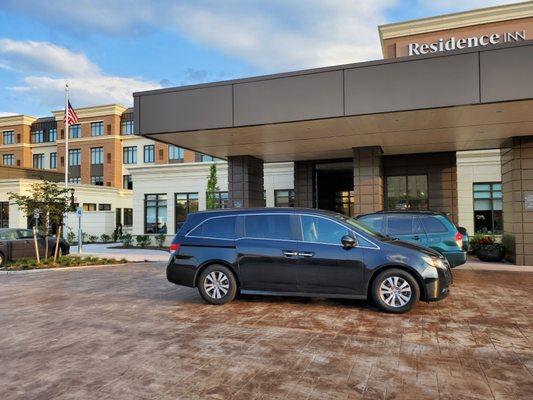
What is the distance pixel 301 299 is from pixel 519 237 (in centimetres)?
867

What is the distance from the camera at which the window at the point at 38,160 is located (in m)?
63.3

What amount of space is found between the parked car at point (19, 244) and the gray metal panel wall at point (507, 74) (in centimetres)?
1706

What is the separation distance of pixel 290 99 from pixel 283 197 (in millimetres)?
13486

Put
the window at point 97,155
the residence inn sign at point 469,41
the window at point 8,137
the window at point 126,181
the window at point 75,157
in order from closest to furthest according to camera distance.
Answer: the residence inn sign at point 469,41
the window at point 97,155
the window at point 126,181
the window at point 75,157
the window at point 8,137

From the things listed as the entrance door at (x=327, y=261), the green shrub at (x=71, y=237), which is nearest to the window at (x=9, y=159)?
the green shrub at (x=71, y=237)

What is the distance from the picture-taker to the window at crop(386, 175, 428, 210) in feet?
62.2

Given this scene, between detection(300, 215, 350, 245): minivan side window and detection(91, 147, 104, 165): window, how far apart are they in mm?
54784

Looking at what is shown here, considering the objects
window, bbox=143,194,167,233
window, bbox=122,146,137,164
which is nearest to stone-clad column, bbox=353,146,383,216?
window, bbox=143,194,167,233

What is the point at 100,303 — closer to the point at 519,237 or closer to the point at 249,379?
the point at 249,379

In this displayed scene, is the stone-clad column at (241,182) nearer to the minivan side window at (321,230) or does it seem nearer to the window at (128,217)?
the minivan side window at (321,230)

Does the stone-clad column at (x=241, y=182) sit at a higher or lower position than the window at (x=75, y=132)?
lower

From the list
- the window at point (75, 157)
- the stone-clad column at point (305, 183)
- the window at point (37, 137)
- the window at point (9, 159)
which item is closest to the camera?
the stone-clad column at point (305, 183)

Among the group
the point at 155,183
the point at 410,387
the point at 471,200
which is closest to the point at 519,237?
the point at 471,200

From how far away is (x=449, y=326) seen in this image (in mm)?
6770
